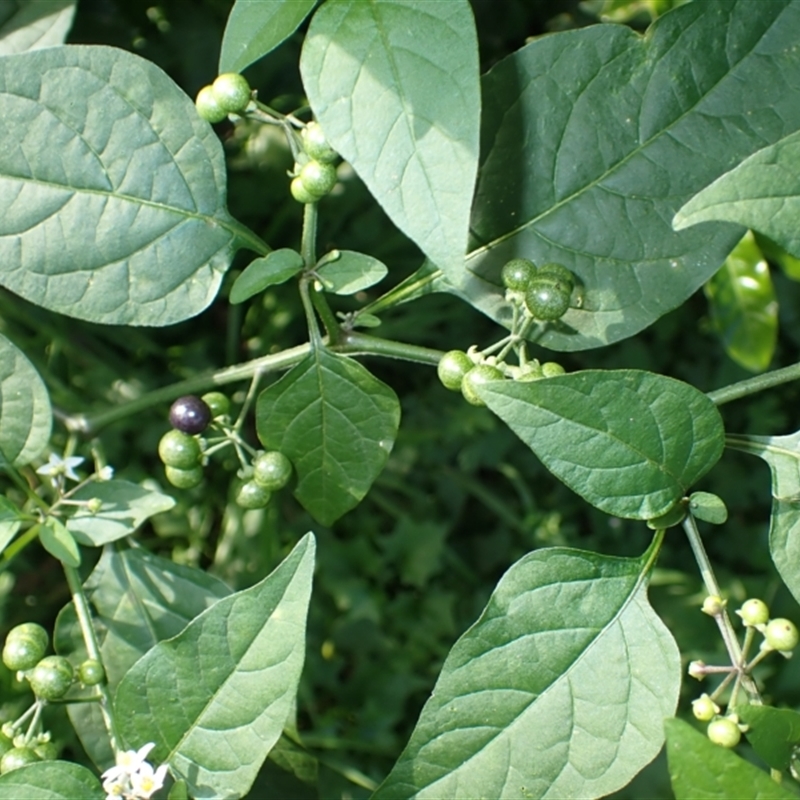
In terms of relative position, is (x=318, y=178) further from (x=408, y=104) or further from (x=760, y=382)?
(x=760, y=382)

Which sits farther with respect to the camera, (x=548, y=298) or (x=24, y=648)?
(x=24, y=648)

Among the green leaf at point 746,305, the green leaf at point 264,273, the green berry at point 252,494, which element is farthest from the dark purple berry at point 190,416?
the green leaf at point 746,305

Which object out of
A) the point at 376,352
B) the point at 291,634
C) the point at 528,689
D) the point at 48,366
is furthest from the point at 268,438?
Answer: the point at 48,366

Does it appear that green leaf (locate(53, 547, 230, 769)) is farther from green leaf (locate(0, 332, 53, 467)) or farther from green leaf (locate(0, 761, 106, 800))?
green leaf (locate(0, 761, 106, 800))

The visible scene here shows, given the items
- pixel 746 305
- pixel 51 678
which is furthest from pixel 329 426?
pixel 746 305

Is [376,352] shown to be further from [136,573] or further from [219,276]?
[136,573]

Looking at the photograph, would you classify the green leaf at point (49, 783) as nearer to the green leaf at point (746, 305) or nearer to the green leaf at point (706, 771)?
the green leaf at point (706, 771)
